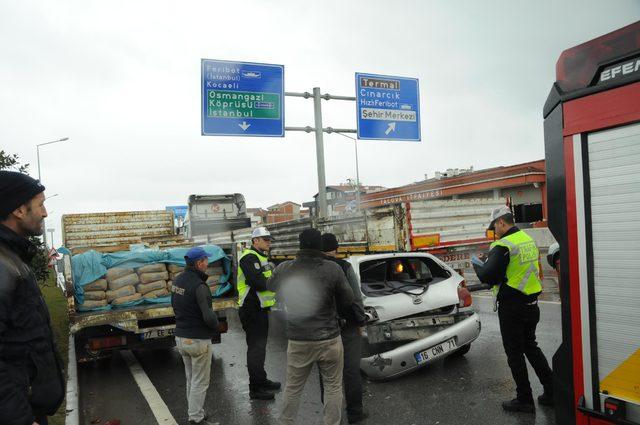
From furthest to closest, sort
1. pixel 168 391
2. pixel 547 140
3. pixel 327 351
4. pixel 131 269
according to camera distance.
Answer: pixel 131 269 → pixel 168 391 → pixel 327 351 → pixel 547 140

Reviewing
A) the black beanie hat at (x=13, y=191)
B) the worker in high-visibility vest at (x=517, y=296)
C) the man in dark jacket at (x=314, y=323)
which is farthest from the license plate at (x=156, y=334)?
the black beanie hat at (x=13, y=191)

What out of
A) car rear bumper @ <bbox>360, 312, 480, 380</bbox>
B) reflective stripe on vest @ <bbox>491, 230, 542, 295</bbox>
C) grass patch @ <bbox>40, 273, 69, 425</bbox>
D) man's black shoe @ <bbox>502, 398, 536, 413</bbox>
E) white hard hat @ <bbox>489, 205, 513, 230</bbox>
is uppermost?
white hard hat @ <bbox>489, 205, 513, 230</bbox>

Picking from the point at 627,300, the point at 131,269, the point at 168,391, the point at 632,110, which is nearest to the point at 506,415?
the point at 627,300

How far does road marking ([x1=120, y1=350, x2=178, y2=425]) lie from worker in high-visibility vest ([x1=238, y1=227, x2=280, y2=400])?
0.93 metres

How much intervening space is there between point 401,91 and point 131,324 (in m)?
9.01

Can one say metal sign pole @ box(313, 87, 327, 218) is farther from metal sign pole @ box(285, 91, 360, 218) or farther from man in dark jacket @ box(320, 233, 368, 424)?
man in dark jacket @ box(320, 233, 368, 424)

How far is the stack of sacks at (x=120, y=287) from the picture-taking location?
20.8ft

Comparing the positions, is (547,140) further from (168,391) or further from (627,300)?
(168,391)

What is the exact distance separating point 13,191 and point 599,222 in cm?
286

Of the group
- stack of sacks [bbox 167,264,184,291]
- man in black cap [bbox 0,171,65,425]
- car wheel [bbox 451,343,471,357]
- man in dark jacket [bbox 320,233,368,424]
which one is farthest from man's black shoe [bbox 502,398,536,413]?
stack of sacks [bbox 167,264,184,291]

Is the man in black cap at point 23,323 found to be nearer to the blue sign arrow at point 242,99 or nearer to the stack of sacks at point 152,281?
the stack of sacks at point 152,281

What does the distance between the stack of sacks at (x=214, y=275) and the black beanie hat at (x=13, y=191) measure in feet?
16.3

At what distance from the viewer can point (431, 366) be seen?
580cm

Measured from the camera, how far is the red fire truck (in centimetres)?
209
